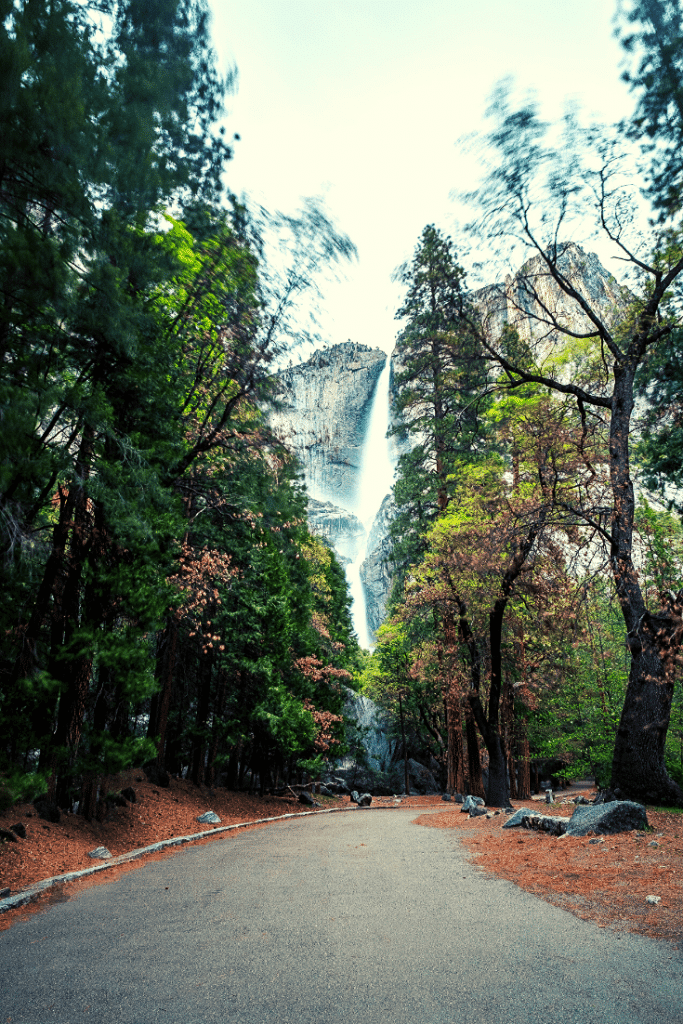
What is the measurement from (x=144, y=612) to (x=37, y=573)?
1.52 meters

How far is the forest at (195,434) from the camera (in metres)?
5.43

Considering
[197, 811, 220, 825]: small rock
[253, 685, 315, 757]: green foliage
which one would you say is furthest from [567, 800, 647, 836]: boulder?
[253, 685, 315, 757]: green foliage

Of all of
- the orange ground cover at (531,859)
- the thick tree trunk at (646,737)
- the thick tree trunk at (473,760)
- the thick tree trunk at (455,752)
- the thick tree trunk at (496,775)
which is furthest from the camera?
the thick tree trunk at (455,752)

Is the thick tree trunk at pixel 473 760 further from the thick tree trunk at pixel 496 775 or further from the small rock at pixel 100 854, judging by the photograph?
the small rock at pixel 100 854

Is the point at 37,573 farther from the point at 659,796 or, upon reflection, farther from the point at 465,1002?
the point at 659,796

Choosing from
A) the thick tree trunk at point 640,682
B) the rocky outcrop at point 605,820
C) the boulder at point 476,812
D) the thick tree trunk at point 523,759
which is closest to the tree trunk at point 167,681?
the boulder at point 476,812

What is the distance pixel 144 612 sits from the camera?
782cm

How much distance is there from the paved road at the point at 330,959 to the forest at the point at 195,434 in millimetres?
2756

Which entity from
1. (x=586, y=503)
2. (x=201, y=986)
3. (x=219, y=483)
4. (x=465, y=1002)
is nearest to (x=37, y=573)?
(x=219, y=483)

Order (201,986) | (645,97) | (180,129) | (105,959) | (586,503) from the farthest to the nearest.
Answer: (586,503), (645,97), (180,129), (105,959), (201,986)

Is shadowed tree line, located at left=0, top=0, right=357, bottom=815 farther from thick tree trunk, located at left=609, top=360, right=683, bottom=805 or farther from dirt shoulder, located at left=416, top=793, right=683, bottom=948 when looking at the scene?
thick tree trunk, located at left=609, top=360, right=683, bottom=805

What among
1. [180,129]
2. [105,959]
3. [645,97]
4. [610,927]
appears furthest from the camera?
[645,97]

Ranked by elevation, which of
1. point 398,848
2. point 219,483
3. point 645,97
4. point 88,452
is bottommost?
point 398,848

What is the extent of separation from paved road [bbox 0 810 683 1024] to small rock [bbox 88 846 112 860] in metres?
1.98
